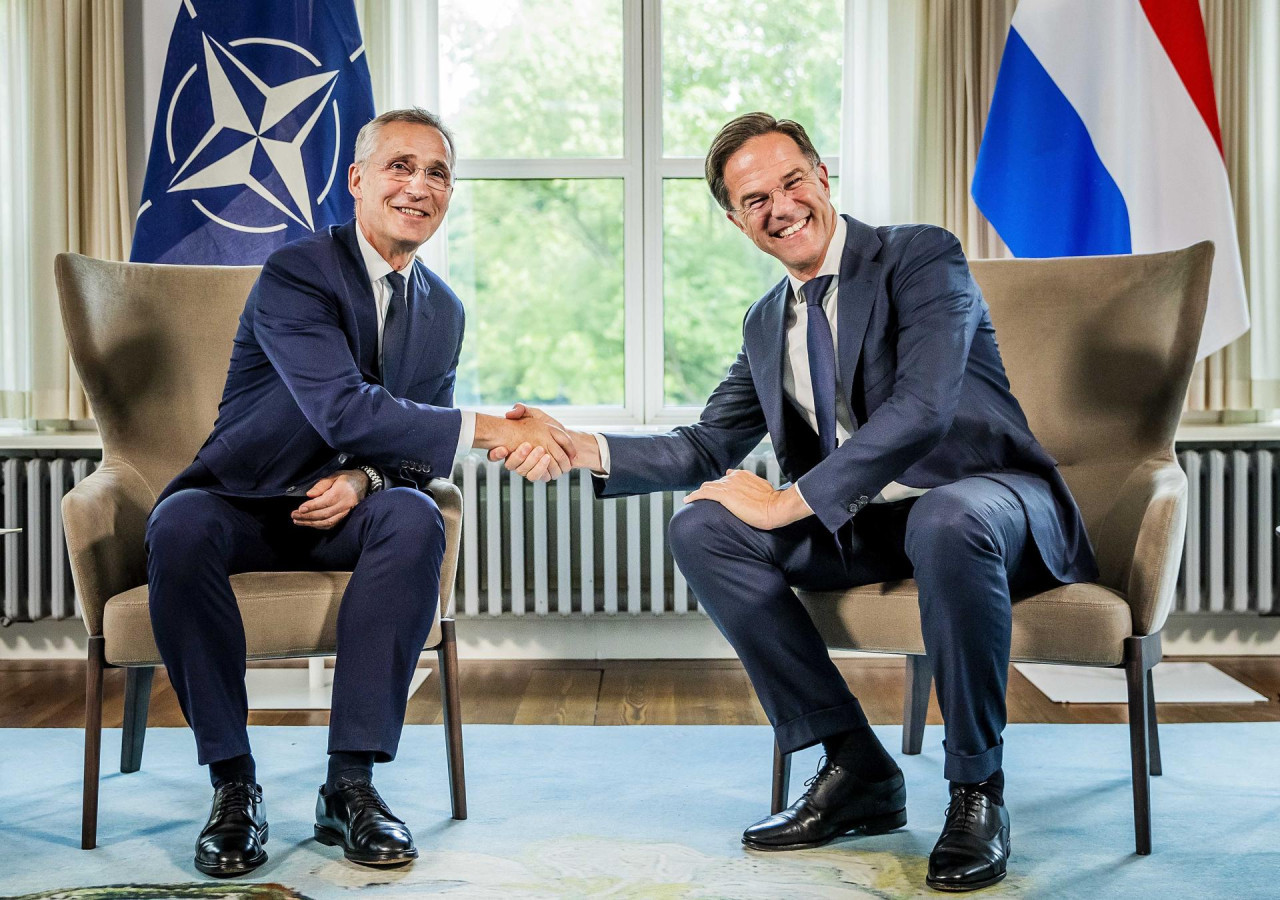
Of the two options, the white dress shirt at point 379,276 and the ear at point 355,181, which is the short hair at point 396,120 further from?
the white dress shirt at point 379,276

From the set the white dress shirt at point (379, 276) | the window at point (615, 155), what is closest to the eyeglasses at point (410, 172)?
the white dress shirt at point (379, 276)

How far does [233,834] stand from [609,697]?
1291 mm

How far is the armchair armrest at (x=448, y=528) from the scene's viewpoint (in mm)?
1956

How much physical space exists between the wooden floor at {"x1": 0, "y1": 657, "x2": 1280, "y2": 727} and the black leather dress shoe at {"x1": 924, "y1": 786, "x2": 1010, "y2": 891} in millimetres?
964

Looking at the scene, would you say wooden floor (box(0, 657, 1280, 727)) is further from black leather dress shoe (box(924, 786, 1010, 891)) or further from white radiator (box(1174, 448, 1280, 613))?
black leather dress shoe (box(924, 786, 1010, 891))

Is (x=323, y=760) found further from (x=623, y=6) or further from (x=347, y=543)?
(x=623, y=6)

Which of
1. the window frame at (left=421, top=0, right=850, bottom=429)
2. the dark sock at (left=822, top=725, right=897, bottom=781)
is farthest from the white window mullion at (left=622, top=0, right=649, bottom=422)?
the dark sock at (left=822, top=725, right=897, bottom=781)

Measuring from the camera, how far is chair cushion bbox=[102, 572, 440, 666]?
1.76 metres

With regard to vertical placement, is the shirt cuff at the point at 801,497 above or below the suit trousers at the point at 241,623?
above

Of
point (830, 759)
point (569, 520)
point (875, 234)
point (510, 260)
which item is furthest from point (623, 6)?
point (830, 759)

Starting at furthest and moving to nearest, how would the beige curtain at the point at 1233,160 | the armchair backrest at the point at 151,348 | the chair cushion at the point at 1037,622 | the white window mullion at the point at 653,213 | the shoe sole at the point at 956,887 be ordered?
the white window mullion at the point at 653,213 < the beige curtain at the point at 1233,160 < the armchair backrest at the point at 151,348 < the chair cushion at the point at 1037,622 < the shoe sole at the point at 956,887

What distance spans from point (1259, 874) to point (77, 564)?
6.03 ft

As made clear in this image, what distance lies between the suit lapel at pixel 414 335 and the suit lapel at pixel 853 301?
0.74 meters

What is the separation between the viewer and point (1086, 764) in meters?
2.19
